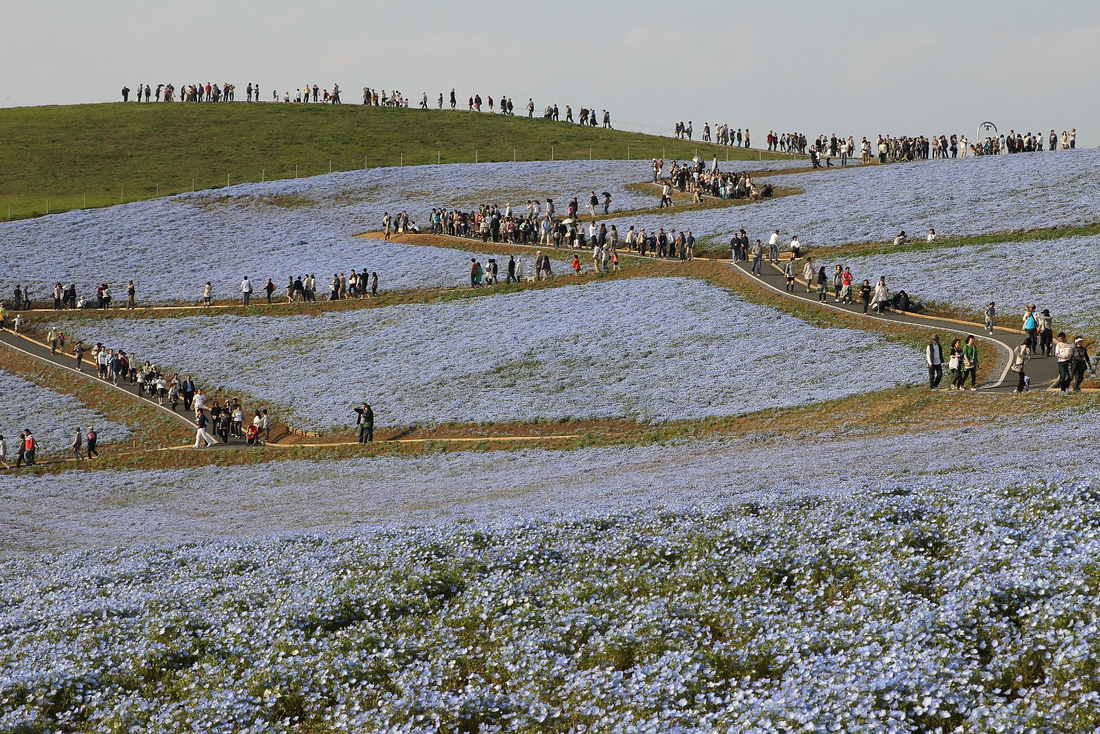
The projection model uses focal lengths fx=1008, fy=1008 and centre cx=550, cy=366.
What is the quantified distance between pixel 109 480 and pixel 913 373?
26.8 m

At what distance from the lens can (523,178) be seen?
8131 cm

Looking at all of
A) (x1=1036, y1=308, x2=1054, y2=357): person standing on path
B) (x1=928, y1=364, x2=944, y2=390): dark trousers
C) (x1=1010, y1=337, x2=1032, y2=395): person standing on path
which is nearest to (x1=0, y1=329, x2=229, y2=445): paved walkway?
(x1=928, y1=364, x2=944, y2=390): dark trousers

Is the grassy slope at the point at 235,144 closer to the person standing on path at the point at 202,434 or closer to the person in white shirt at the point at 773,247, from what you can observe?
the person in white shirt at the point at 773,247

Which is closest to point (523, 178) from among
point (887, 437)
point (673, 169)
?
point (673, 169)

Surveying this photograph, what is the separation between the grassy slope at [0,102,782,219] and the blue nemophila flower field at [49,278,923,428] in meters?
39.6

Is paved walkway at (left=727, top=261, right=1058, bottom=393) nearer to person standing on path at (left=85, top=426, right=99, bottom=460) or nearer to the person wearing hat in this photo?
the person wearing hat

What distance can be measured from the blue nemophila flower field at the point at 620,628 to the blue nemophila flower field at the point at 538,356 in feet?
61.6

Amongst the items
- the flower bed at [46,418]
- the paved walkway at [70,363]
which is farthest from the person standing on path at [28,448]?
the paved walkway at [70,363]

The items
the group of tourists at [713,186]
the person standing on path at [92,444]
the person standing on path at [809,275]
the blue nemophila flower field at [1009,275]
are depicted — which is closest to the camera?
the person standing on path at [92,444]

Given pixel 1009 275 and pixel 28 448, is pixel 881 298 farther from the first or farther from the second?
pixel 28 448

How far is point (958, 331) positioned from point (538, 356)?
16.3m

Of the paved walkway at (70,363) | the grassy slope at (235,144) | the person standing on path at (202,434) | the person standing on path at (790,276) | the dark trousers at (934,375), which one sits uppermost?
the grassy slope at (235,144)

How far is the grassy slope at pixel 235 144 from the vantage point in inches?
3516

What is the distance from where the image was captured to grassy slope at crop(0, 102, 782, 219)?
89.3m
